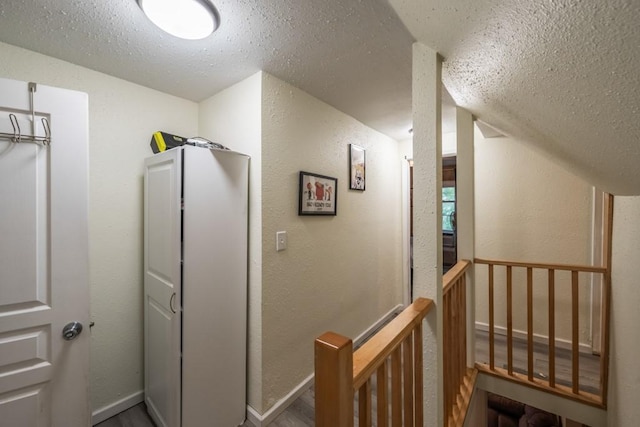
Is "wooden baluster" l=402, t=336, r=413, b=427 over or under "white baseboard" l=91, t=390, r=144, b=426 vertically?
over

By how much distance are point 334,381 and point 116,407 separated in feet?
6.31

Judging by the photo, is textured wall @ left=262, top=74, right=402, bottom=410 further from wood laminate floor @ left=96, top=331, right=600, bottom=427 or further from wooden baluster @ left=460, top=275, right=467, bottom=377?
wooden baluster @ left=460, top=275, right=467, bottom=377

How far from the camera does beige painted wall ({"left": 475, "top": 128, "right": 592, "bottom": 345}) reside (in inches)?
94.0

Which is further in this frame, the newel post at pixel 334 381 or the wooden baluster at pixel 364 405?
the wooden baluster at pixel 364 405

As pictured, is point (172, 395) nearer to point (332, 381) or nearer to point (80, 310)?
point (80, 310)

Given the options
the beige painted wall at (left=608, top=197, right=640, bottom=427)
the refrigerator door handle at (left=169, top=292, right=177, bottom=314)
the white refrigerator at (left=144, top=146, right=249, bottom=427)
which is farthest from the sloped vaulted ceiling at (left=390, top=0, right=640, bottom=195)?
the refrigerator door handle at (left=169, top=292, right=177, bottom=314)

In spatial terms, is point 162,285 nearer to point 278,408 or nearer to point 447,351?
point 278,408

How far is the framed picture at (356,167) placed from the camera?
7.97 ft

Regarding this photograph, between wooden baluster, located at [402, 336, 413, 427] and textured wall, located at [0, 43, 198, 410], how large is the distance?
1767mm

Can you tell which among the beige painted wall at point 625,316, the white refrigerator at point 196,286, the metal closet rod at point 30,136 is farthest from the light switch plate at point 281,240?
the beige painted wall at point 625,316

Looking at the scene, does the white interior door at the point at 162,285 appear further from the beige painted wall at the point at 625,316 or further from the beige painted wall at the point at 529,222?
the beige painted wall at the point at 529,222

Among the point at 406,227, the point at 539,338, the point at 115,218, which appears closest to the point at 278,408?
the point at 115,218

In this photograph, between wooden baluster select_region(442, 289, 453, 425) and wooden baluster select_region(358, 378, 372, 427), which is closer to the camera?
wooden baluster select_region(358, 378, 372, 427)

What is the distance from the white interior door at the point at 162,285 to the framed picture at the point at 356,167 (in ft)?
4.85
